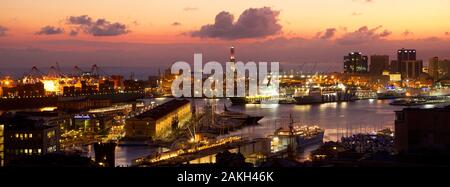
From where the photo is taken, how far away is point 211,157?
510 cm

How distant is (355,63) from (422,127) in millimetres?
25282

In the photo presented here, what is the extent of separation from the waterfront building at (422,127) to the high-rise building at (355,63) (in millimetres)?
24742

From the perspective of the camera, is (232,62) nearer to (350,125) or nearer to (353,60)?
(353,60)

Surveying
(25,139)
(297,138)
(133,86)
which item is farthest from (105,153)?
A: (133,86)

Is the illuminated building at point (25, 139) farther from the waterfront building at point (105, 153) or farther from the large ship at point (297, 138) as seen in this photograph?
the large ship at point (297, 138)

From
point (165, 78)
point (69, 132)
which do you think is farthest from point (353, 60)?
point (69, 132)

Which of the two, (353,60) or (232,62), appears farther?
(353,60)

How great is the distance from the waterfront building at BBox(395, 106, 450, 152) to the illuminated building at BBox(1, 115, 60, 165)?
2.98 metres

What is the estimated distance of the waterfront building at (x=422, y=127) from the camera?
461 centimetres

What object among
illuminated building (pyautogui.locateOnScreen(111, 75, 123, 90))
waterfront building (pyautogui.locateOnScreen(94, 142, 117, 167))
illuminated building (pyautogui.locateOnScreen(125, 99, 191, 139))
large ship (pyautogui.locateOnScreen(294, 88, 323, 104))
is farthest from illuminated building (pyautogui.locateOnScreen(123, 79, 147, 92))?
waterfront building (pyautogui.locateOnScreen(94, 142, 117, 167))

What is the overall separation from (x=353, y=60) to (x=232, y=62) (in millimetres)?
9007

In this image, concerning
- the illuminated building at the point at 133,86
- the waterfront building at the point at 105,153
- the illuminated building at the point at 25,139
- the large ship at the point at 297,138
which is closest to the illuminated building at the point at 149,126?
the large ship at the point at 297,138

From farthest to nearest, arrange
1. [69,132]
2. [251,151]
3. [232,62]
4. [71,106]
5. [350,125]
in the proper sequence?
[232,62] < [71,106] < [350,125] < [69,132] < [251,151]
